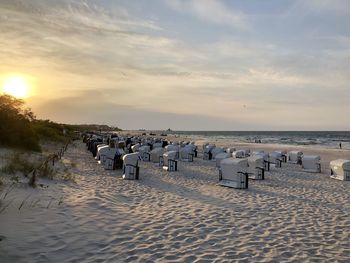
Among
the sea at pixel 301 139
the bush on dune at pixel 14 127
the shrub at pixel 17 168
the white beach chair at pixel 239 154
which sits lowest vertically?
the sea at pixel 301 139

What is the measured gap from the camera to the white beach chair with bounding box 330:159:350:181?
662 inches

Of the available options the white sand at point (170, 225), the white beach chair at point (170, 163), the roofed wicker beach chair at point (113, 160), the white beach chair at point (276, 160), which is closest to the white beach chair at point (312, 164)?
the white beach chair at point (276, 160)

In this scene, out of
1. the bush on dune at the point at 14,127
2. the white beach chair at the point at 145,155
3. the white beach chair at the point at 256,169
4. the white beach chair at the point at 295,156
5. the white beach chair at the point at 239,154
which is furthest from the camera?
the white beach chair at the point at 295,156

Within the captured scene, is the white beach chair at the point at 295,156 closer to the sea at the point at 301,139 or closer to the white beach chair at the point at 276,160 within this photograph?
the white beach chair at the point at 276,160

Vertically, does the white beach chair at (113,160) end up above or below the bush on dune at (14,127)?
below

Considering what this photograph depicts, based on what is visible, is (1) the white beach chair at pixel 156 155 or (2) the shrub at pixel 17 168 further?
(1) the white beach chair at pixel 156 155

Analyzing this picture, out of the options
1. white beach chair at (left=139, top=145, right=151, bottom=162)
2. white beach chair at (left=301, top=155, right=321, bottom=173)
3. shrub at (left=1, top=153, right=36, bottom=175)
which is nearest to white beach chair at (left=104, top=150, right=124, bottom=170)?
shrub at (left=1, top=153, right=36, bottom=175)

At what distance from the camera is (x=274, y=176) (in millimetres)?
17672

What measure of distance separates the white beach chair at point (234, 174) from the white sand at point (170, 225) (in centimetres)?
66

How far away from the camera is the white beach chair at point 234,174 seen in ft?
43.2

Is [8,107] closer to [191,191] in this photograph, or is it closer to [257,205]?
[191,191]

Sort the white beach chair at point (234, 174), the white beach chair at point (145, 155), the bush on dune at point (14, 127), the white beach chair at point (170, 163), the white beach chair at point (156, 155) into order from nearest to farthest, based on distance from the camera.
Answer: the white beach chair at point (234, 174) → the white beach chair at point (170, 163) → the bush on dune at point (14, 127) → the white beach chair at point (156, 155) → the white beach chair at point (145, 155)

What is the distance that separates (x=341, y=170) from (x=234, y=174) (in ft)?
22.1

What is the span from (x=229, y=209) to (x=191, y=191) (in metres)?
2.78
